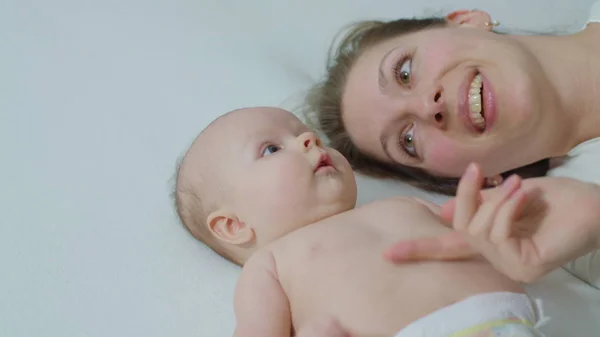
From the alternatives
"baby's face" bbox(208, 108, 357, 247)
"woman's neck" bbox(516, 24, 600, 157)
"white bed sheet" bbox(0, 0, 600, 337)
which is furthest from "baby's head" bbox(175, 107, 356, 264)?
"woman's neck" bbox(516, 24, 600, 157)

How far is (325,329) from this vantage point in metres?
0.83

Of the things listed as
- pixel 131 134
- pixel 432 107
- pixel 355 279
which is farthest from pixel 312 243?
pixel 131 134

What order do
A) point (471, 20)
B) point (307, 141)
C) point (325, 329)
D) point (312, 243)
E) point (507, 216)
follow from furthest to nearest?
point (471, 20) → point (307, 141) → point (312, 243) → point (325, 329) → point (507, 216)

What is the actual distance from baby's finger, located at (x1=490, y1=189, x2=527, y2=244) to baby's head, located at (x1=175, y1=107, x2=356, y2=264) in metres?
0.35

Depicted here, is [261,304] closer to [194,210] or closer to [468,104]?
[194,210]

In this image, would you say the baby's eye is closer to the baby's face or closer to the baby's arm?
the baby's face

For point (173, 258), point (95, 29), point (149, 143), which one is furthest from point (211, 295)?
point (95, 29)

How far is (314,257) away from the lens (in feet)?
3.02

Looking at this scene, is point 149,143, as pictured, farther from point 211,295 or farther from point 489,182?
point 489,182

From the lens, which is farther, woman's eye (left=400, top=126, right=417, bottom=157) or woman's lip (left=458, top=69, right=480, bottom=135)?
woman's eye (left=400, top=126, right=417, bottom=157)

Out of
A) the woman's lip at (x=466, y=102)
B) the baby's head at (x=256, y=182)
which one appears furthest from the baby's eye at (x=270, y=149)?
the woman's lip at (x=466, y=102)

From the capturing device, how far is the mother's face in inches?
43.5

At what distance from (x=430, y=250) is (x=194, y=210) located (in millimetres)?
464

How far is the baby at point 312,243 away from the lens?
0.80m
